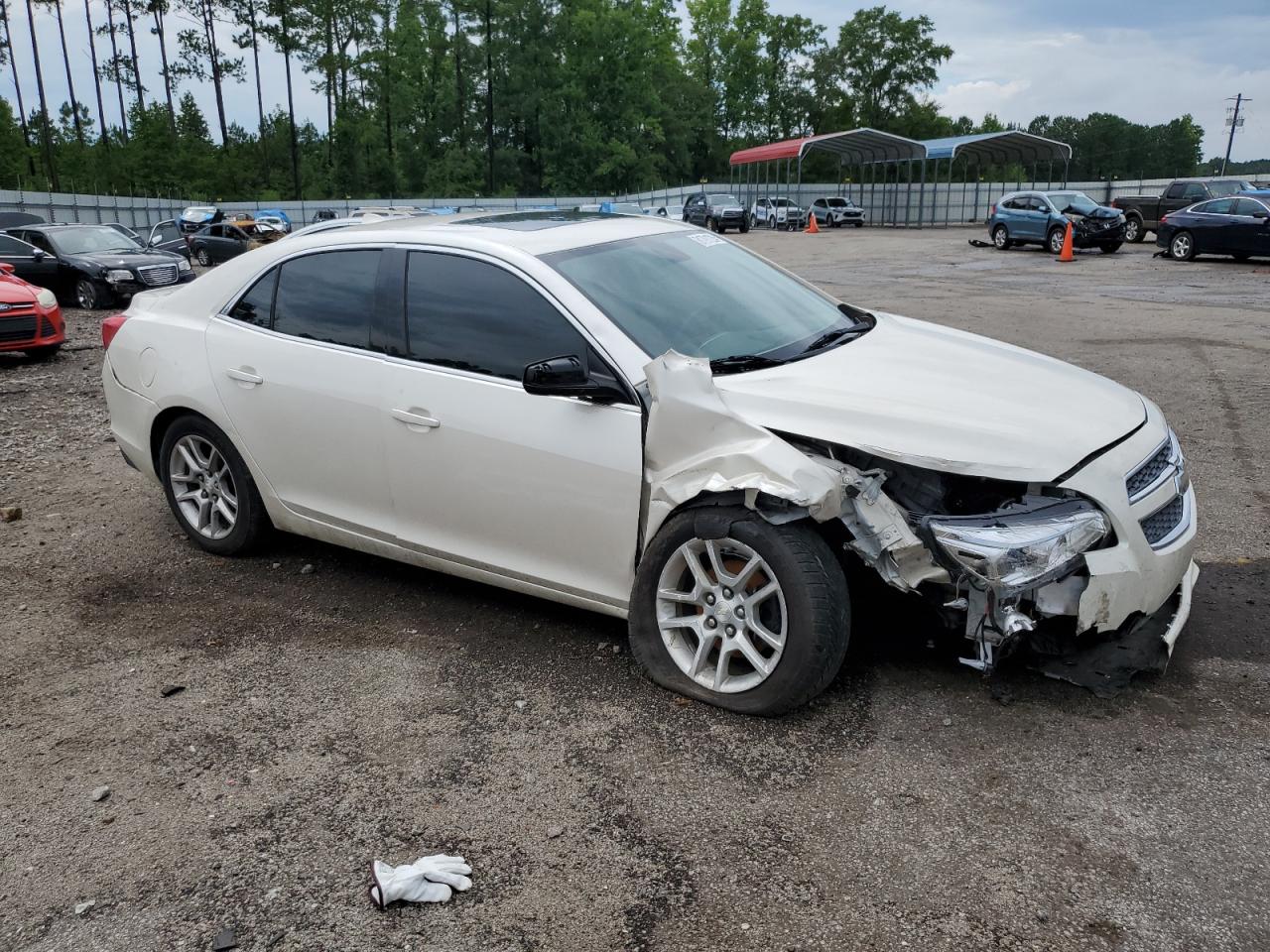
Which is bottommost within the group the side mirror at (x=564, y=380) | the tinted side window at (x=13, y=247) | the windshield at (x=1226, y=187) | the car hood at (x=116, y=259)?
the car hood at (x=116, y=259)

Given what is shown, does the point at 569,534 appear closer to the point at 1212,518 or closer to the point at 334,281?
the point at 334,281

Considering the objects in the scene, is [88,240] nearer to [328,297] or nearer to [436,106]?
[328,297]

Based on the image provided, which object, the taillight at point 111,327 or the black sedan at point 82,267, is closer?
the taillight at point 111,327

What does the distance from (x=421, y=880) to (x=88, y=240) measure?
2008 cm

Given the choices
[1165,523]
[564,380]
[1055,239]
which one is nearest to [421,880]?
[564,380]

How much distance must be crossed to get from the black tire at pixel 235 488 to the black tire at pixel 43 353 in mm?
8705

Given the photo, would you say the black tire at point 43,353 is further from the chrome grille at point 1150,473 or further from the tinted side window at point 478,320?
the chrome grille at point 1150,473

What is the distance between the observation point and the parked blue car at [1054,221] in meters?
26.5

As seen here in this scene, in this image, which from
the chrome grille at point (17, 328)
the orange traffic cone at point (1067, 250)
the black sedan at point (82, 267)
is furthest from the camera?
the orange traffic cone at point (1067, 250)

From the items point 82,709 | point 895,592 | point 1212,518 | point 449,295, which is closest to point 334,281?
point 449,295

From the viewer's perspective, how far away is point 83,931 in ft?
8.77

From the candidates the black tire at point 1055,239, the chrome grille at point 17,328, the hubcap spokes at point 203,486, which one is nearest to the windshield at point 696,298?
the hubcap spokes at point 203,486

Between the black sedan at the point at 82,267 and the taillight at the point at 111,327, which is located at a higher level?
the taillight at the point at 111,327

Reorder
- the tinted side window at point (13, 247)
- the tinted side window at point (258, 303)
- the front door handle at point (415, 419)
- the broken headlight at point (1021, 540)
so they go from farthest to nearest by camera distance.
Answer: the tinted side window at point (13, 247) → the tinted side window at point (258, 303) → the front door handle at point (415, 419) → the broken headlight at point (1021, 540)
